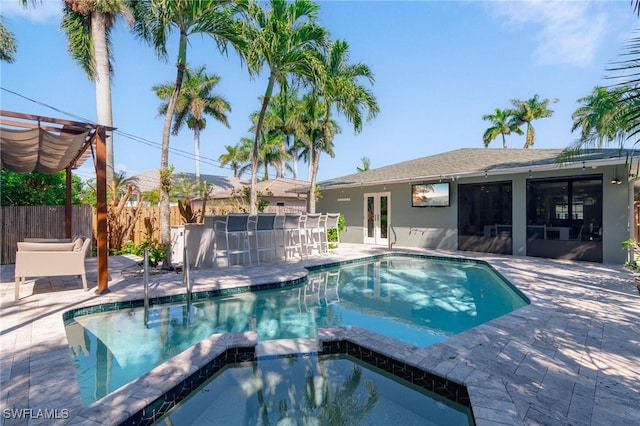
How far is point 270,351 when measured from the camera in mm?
3713

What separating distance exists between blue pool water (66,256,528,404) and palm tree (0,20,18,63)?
10549 millimetres

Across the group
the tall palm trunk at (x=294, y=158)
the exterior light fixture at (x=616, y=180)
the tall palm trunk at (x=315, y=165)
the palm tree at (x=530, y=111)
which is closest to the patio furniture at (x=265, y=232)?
the tall palm trunk at (x=315, y=165)

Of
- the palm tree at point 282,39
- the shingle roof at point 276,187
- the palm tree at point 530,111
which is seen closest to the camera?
the palm tree at point 282,39

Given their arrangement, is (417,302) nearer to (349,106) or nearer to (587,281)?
(587,281)

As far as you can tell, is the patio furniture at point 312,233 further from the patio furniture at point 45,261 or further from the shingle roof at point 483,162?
the patio furniture at point 45,261

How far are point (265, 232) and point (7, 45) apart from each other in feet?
33.6

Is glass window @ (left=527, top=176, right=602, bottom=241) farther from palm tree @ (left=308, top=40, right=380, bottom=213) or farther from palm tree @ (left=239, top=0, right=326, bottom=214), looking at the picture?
palm tree @ (left=239, top=0, right=326, bottom=214)

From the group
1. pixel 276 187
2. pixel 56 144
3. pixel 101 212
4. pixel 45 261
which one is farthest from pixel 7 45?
pixel 276 187

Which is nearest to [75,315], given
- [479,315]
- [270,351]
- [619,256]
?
[270,351]

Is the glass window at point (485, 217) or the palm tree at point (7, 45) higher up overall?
the palm tree at point (7, 45)

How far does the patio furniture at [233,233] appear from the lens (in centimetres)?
796

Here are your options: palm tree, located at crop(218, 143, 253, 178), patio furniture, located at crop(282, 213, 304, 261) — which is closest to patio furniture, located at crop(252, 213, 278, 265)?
patio furniture, located at crop(282, 213, 304, 261)

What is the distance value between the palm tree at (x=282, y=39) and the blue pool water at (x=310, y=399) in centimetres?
659

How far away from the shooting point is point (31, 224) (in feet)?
31.9
